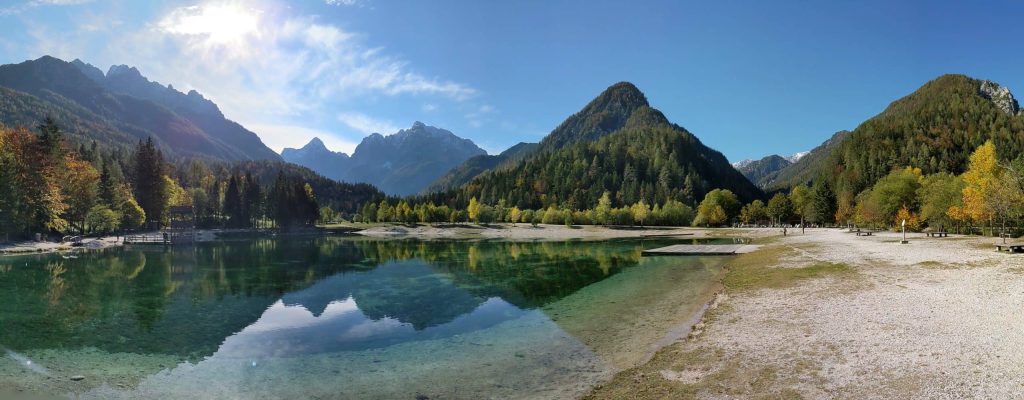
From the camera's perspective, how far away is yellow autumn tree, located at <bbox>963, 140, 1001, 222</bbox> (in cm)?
5478

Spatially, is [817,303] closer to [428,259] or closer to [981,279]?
[981,279]

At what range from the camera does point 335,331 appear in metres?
24.6

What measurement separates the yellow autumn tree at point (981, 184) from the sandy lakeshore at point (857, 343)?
116 ft

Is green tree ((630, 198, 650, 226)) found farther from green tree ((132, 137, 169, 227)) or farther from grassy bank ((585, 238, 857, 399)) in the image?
grassy bank ((585, 238, 857, 399))

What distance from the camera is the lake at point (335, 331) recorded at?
16328 millimetres

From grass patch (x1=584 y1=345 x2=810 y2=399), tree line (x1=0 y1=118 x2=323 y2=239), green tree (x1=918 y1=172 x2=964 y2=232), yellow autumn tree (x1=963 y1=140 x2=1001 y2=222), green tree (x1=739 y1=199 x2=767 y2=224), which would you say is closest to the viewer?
grass patch (x1=584 y1=345 x2=810 y2=399)

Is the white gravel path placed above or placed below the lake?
above

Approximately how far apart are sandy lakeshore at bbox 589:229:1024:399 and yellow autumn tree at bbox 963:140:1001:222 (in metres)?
35.4

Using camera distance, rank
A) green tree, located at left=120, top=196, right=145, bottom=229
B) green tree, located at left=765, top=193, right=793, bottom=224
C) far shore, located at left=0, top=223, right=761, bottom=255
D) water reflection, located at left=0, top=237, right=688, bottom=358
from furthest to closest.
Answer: green tree, located at left=765, top=193, right=793, bottom=224 < far shore, located at left=0, top=223, right=761, bottom=255 < green tree, located at left=120, top=196, right=145, bottom=229 < water reflection, located at left=0, top=237, right=688, bottom=358

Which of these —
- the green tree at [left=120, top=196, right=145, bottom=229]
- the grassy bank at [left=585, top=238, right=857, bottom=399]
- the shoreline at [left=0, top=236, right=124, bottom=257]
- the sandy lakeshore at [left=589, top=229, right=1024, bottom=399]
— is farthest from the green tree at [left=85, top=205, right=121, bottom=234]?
the grassy bank at [left=585, top=238, right=857, bottom=399]

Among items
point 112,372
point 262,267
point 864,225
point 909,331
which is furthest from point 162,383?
point 864,225

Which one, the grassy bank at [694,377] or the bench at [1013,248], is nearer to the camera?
the grassy bank at [694,377]

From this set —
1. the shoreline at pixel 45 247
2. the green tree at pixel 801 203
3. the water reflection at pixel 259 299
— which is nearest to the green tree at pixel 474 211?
the green tree at pixel 801 203

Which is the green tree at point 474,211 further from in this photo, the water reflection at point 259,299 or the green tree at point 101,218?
the water reflection at point 259,299
